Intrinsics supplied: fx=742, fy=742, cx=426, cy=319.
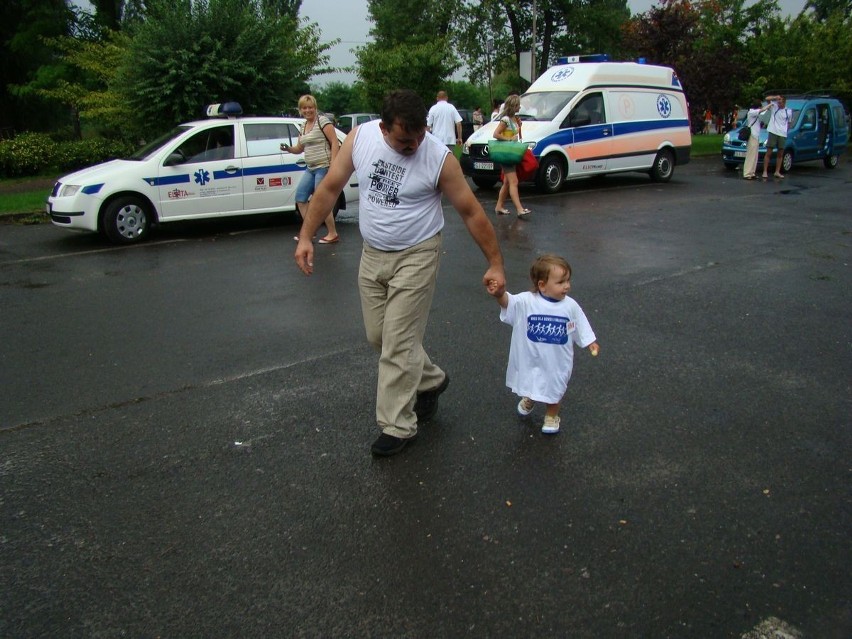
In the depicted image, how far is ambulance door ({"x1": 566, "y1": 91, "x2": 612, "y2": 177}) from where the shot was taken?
1440 centimetres

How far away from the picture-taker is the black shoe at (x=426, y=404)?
441 centimetres

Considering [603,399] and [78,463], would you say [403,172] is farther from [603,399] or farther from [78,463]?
[78,463]

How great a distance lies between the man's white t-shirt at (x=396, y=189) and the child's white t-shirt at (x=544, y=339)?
2.17ft

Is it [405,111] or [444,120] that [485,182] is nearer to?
[444,120]

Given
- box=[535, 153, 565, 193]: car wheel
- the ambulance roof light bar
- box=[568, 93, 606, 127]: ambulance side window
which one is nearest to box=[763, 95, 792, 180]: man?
box=[568, 93, 606, 127]: ambulance side window

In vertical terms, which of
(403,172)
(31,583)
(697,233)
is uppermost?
(403,172)

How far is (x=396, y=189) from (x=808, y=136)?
18.5m

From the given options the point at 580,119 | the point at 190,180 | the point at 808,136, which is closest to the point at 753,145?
the point at 808,136

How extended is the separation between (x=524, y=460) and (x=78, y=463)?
92.8 inches

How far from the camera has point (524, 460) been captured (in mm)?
3926

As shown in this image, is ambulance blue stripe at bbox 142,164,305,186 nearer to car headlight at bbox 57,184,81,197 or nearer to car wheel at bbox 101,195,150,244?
car wheel at bbox 101,195,150,244

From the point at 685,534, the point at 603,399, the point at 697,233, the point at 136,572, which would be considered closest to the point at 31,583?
the point at 136,572

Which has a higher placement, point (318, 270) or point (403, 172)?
point (403, 172)

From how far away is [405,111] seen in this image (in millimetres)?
3527
